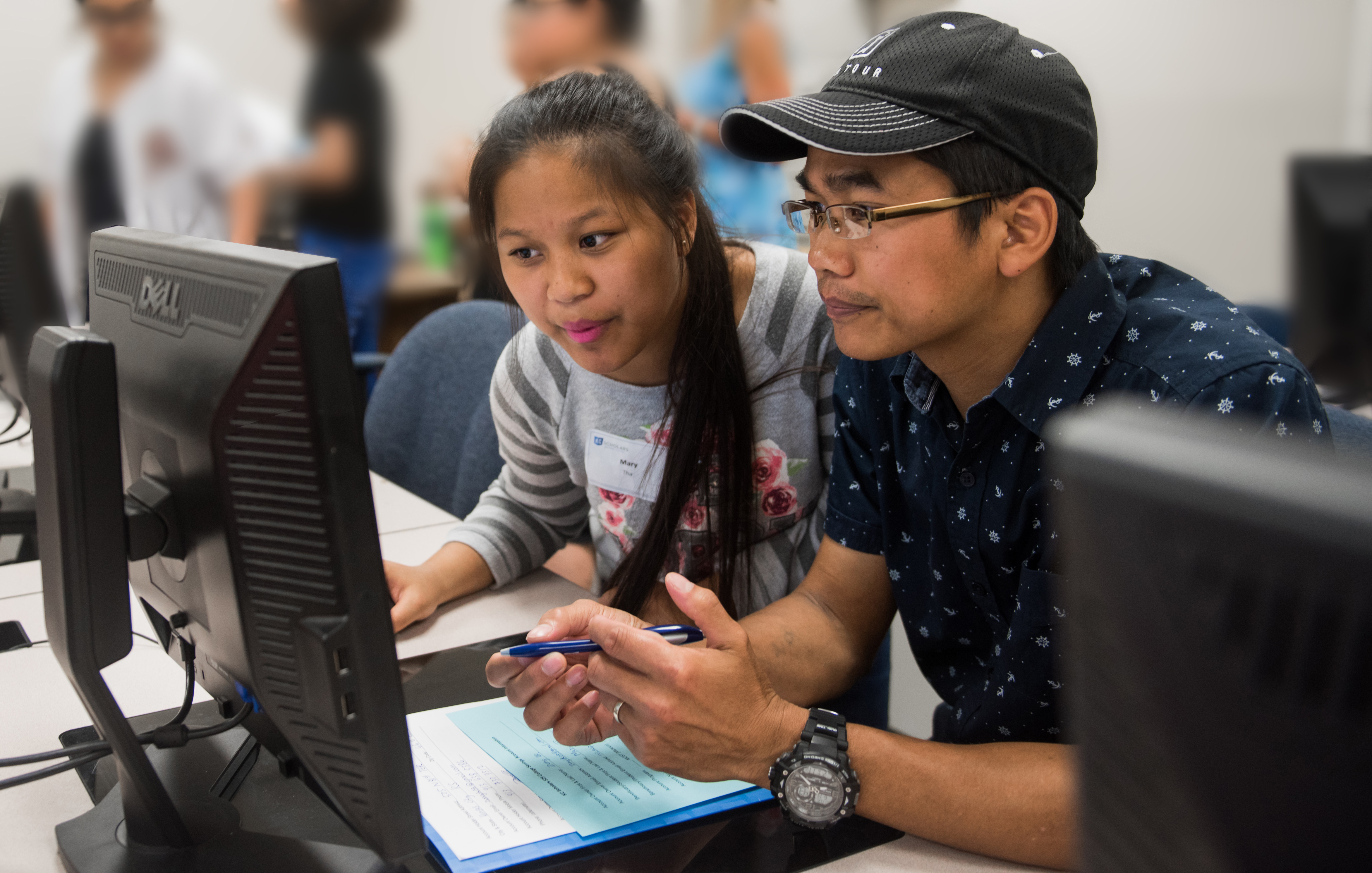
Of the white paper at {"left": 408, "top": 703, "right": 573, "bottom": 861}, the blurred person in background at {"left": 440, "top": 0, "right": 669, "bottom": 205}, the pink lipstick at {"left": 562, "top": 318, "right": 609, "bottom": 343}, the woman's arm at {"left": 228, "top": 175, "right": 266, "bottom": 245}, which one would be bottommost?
the white paper at {"left": 408, "top": 703, "right": 573, "bottom": 861}

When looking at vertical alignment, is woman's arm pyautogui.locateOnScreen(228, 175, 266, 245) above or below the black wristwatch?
above

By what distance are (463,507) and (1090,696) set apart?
5.21 ft

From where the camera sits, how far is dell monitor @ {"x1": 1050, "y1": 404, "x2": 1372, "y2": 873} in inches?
7.9

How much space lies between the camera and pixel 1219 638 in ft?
0.72

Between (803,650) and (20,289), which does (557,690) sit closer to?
(803,650)

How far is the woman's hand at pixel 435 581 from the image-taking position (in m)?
1.22

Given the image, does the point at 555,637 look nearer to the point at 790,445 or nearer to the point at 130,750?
the point at 130,750

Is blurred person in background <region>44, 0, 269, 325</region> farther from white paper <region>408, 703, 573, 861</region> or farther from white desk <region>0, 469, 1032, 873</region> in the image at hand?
white paper <region>408, 703, 573, 861</region>

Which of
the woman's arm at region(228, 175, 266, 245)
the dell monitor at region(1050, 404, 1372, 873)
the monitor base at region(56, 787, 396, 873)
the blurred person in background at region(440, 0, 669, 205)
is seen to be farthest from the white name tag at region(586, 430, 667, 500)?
the woman's arm at region(228, 175, 266, 245)

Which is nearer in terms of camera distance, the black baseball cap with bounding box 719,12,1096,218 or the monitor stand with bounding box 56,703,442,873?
the monitor stand with bounding box 56,703,442,873

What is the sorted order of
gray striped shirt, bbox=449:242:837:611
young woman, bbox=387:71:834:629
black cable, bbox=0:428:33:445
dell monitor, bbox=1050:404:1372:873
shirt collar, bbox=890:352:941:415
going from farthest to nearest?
black cable, bbox=0:428:33:445, gray striped shirt, bbox=449:242:837:611, young woman, bbox=387:71:834:629, shirt collar, bbox=890:352:941:415, dell monitor, bbox=1050:404:1372:873

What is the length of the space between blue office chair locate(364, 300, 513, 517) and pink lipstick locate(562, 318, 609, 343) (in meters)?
0.56

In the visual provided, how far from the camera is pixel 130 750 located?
2.41ft

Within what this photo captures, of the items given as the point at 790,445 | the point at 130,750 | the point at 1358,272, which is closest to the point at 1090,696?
the point at 130,750
